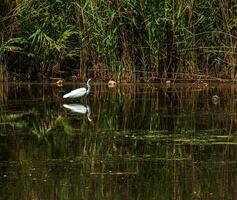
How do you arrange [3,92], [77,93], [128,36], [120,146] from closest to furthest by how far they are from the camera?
[120,146]
[77,93]
[3,92]
[128,36]

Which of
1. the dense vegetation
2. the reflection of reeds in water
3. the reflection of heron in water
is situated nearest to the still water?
the reflection of heron in water

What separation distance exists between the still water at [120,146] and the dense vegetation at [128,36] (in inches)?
44.5

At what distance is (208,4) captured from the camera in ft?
44.1

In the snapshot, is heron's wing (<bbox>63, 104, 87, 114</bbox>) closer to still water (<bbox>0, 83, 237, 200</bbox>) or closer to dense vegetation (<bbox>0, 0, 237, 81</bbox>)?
still water (<bbox>0, 83, 237, 200</bbox>)

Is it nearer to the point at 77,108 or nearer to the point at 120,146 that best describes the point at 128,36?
the point at 77,108

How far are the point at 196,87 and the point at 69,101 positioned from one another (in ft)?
7.68

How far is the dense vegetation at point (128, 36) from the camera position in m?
13.4

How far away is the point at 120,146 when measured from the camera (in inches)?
313

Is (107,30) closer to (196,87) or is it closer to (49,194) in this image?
(196,87)

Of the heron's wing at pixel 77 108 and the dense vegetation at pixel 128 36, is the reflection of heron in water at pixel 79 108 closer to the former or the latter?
the heron's wing at pixel 77 108

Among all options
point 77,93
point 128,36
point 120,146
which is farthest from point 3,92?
point 120,146

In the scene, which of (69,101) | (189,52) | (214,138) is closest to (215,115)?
(214,138)

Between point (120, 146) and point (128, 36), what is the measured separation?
6019 millimetres

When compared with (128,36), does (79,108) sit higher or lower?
lower
